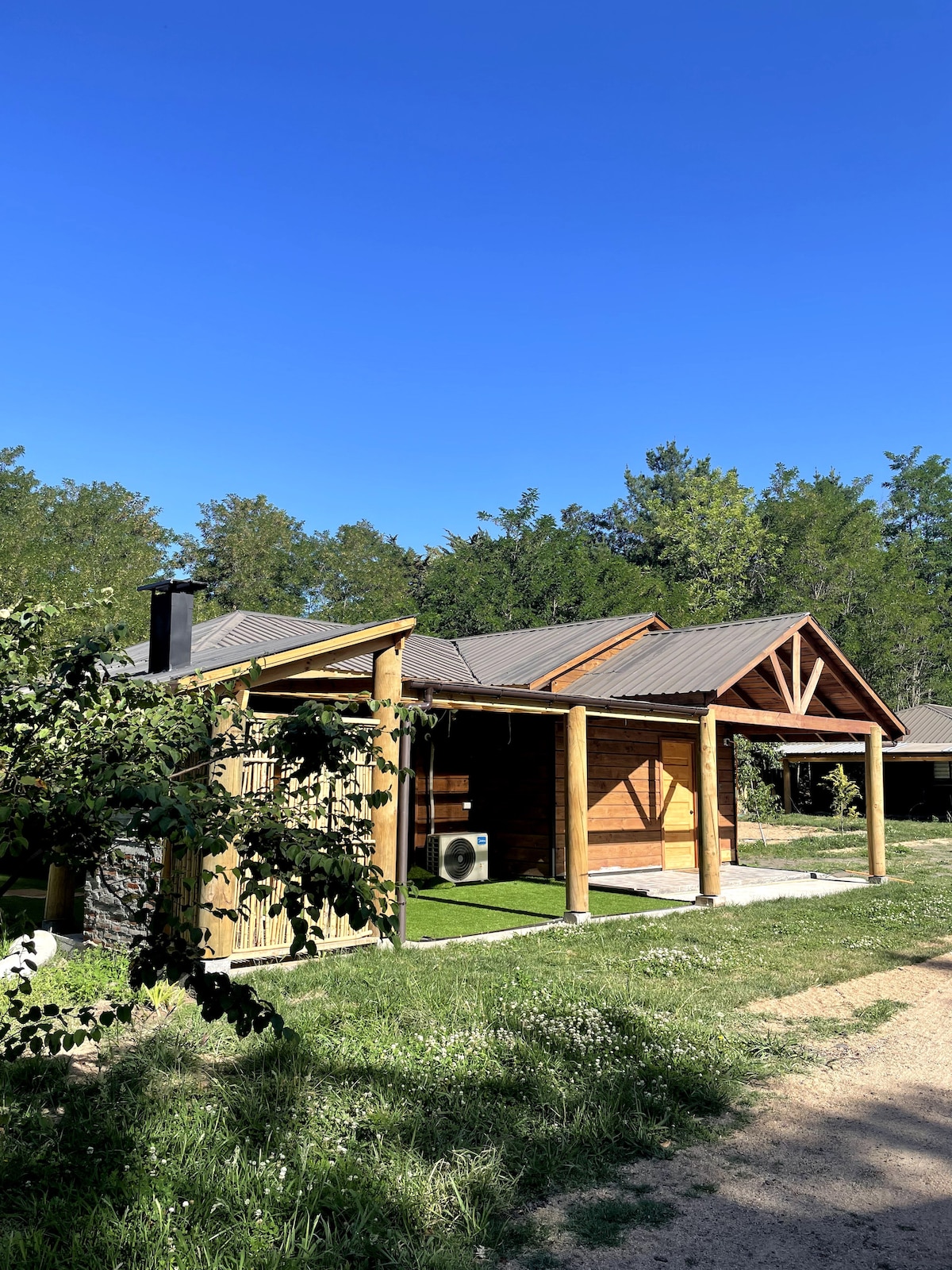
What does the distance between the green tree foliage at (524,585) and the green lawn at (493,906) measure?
23.4m

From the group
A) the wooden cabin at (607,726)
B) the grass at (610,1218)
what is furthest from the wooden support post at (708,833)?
the grass at (610,1218)

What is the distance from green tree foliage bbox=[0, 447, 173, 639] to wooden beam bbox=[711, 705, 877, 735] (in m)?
9.66

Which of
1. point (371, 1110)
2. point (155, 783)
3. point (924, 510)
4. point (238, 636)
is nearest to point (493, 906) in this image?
point (238, 636)

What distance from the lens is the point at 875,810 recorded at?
16531mm

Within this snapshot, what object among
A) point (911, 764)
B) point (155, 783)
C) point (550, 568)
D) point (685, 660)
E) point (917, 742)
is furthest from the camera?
point (550, 568)

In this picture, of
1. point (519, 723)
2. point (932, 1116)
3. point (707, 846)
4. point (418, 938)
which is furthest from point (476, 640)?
point (932, 1116)

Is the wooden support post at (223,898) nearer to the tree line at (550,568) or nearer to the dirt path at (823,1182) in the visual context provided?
the dirt path at (823,1182)

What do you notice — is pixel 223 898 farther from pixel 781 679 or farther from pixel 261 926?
pixel 781 679

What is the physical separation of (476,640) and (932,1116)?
54.7ft

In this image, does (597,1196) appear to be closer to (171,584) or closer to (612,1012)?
(612,1012)

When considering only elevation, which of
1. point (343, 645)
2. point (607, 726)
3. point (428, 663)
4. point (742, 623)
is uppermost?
point (742, 623)

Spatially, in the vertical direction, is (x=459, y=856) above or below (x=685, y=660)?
below

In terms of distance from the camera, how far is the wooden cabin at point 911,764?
31.8 meters

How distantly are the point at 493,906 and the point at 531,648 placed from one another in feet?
23.4
